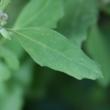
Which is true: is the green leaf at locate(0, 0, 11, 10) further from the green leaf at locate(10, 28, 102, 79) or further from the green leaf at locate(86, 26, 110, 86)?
the green leaf at locate(86, 26, 110, 86)

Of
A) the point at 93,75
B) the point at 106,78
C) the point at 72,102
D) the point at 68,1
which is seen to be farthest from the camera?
the point at 72,102

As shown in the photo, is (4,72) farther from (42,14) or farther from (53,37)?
(53,37)

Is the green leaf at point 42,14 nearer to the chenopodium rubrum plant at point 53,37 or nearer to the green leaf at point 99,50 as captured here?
the chenopodium rubrum plant at point 53,37

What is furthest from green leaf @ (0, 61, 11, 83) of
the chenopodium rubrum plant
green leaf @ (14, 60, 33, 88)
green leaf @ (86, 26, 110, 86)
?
green leaf @ (86, 26, 110, 86)

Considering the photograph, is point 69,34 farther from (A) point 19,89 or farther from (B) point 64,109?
(B) point 64,109

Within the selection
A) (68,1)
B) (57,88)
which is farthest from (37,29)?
(57,88)

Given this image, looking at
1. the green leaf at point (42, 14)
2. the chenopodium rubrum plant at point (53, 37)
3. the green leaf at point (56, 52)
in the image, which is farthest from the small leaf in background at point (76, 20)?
the green leaf at point (56, 52)
